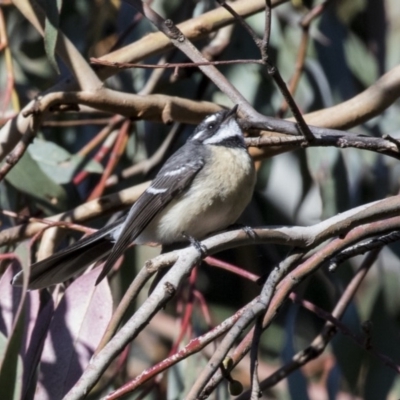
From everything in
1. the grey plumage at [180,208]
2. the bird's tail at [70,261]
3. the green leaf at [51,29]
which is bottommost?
the bird's tail at [70,261]

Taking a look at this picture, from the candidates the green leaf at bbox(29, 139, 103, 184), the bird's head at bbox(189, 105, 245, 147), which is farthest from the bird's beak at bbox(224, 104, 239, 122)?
the green leaf at bbox(29, 139, 103, 184)

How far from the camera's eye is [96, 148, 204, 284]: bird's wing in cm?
251

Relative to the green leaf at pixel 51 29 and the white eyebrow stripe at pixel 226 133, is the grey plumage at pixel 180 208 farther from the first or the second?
the green leaf at pixel 51 29

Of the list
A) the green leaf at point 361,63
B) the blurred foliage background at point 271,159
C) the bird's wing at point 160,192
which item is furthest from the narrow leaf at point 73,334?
the green leaf at point 361,63

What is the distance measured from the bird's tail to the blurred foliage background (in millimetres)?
470

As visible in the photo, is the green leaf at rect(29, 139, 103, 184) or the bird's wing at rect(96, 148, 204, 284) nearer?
the bird's wing at rect(96, 148, 204, 284)

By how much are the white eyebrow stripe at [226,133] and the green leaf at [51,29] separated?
0.70m

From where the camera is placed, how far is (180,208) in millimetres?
2688

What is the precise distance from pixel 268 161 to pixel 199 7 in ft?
2.73

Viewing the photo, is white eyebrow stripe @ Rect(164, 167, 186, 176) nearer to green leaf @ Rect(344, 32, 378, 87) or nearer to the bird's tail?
the bird's tail

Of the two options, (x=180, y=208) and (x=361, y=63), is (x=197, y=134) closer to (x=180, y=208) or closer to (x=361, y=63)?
(x=180, y=208)

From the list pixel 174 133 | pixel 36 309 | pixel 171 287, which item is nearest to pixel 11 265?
pixel 36 309

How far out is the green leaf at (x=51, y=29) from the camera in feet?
7.71

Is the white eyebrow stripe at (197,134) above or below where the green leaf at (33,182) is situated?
above
